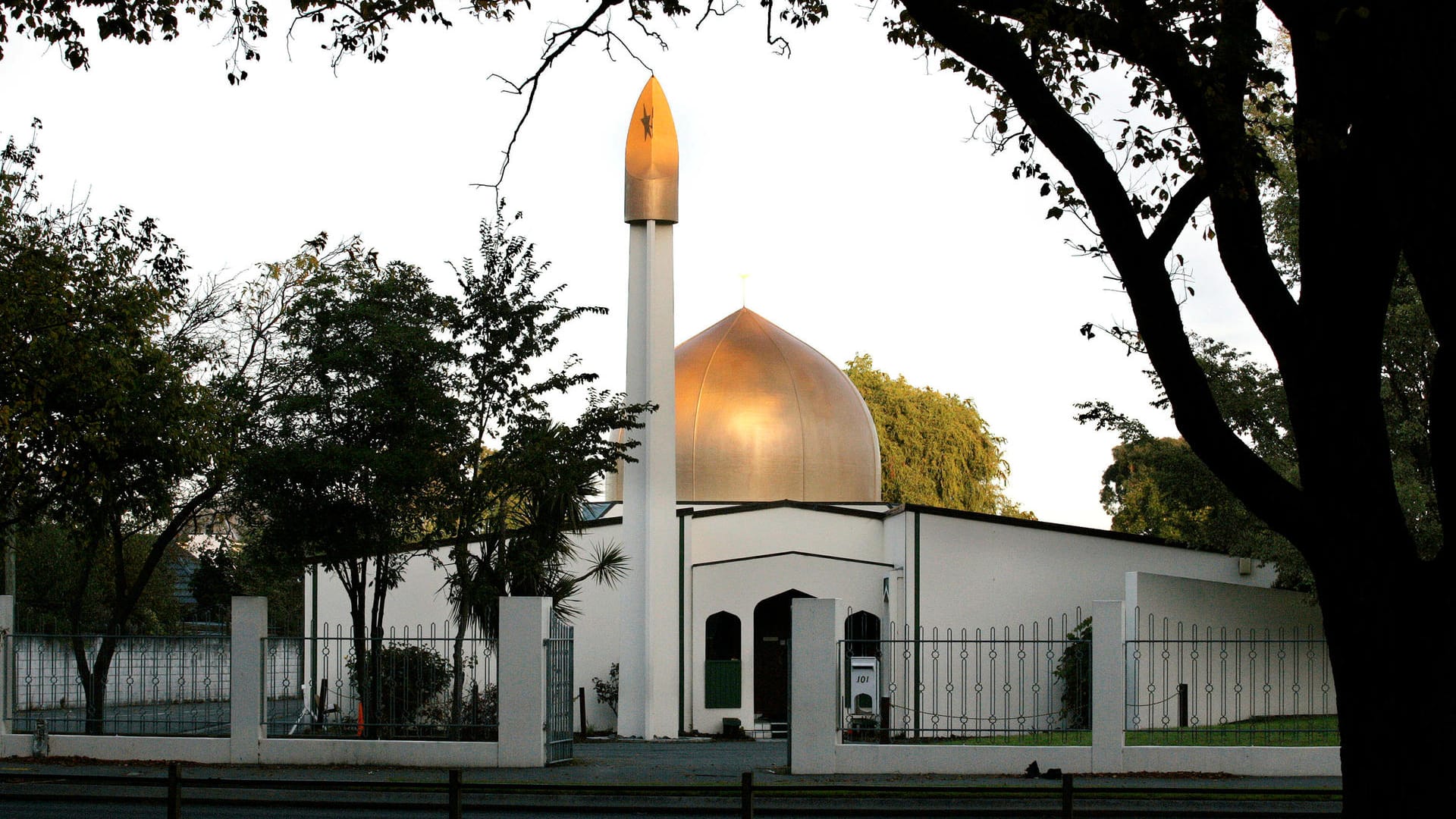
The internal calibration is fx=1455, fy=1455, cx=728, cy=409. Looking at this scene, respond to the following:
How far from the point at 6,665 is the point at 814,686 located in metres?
9.88

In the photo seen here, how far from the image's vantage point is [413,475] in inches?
756

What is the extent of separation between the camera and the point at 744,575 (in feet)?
93.2

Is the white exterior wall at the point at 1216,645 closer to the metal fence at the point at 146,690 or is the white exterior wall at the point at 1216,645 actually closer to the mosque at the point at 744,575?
the mosque at the point at 744,575

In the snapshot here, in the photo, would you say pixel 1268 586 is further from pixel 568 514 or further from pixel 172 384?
pixel 172 384

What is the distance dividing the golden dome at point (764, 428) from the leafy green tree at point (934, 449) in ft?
63.7

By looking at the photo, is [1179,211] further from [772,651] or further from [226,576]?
[772,651]

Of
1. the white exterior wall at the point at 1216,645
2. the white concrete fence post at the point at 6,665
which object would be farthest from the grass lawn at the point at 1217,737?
the white concrete fence post at the point at 6,665

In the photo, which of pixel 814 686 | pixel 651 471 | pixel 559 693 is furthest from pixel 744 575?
pixel 814 686

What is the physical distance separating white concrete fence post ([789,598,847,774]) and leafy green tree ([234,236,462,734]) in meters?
6.07

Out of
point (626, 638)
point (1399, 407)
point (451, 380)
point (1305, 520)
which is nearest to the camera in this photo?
point (1305, 520)

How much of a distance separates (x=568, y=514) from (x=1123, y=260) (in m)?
14.0

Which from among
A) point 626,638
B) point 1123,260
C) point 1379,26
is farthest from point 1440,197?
point 626,638

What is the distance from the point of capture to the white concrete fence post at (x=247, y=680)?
55.0 feet

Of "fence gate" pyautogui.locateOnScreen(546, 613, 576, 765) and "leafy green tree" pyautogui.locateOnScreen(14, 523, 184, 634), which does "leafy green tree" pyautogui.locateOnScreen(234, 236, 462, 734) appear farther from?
"leafy green tree" pyautogui.locateOnScreen(14, 523, 184, 634)
